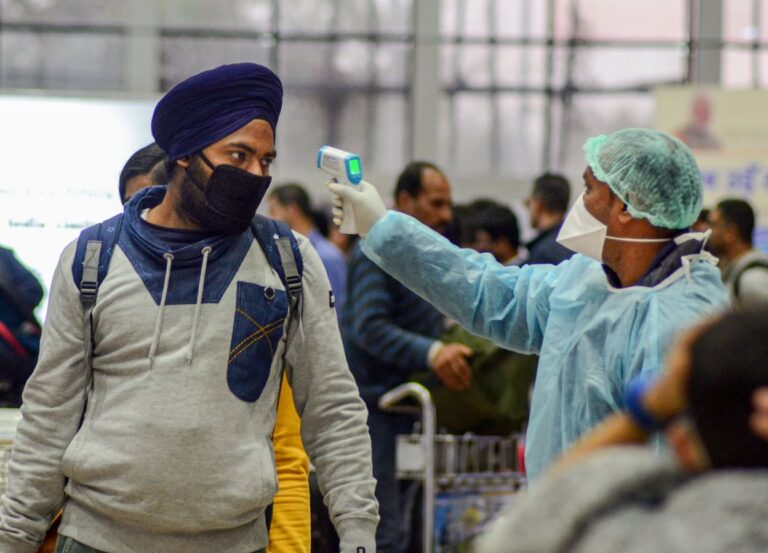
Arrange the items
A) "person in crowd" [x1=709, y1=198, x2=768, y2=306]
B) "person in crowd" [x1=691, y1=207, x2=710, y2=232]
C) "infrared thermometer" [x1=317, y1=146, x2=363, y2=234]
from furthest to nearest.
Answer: "person in crowd" [x1=691, y1=207, x2=710, y2=232] < "person in crowd" [x1=709, y1=198, x2=768, y2=306] < "infrared thermometer" [x1=317, y1=146, x2=363, y2=234]

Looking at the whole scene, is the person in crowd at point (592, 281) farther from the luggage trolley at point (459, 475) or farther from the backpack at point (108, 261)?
the luggage trolley at point (459, 475)

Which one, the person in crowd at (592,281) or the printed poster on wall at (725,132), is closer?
the person in crowd at (592,281)

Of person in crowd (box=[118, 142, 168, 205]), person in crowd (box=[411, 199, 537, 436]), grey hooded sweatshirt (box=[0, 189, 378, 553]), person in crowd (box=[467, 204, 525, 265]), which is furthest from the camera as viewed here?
person in crowd (box=[467, 204, 525, 265])

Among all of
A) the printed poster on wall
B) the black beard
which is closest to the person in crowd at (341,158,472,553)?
the black beard

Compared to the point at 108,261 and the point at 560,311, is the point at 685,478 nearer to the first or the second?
the point at 108,261

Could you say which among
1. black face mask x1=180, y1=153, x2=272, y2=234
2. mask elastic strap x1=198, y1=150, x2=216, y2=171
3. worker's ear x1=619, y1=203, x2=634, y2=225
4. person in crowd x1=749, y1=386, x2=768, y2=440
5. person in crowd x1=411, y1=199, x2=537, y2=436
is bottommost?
person in crowd x1=411, y1=199, x2=537, y2=436

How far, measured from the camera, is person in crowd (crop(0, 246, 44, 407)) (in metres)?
4.21

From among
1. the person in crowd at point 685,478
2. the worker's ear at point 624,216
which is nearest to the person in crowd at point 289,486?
the worker's ear at point 624,216

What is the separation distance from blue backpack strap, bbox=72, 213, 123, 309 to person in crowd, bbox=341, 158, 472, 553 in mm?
2467

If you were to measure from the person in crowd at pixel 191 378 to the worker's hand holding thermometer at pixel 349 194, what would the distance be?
312mm

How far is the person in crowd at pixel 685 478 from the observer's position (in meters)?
1.34

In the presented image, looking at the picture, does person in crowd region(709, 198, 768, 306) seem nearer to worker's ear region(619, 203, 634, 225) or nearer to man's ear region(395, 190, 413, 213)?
man's ear region(395, 190, 413, 213)

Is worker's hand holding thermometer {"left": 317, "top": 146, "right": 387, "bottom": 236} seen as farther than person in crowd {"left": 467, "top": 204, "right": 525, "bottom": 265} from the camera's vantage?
No

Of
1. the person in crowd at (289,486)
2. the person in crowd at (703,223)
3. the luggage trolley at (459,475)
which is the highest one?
the person in crowd at (703,223)
